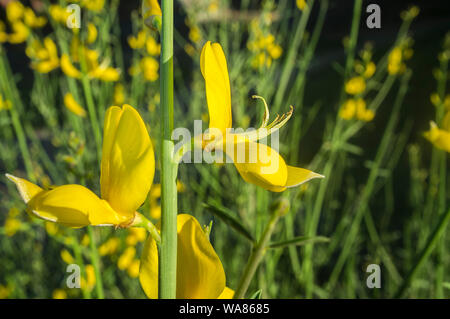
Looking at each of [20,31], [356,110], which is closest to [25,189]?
[356,110]

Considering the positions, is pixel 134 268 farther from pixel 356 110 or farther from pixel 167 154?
pixel 167 154

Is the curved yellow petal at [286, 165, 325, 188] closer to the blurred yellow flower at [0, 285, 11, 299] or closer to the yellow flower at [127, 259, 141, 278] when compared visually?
the yellow flower at [127, 259, 141, 278]

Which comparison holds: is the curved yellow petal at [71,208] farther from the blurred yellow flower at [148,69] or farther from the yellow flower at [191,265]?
the blurred yellow flower at [148,69]

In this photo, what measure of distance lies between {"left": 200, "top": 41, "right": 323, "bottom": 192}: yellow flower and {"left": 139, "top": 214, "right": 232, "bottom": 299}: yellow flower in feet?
0.19

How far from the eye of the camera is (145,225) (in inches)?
10.6

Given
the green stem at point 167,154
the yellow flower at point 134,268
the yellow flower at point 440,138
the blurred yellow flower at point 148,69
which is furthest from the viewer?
the blurred yellow flower at point 148,69

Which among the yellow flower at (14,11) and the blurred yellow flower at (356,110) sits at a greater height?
the yellow flower at (14,11)

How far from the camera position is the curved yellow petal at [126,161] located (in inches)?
10.4

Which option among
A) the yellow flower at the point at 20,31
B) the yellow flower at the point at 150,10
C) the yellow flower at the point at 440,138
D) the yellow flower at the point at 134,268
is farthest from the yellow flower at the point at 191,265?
the yellow flower at the point at 20,31

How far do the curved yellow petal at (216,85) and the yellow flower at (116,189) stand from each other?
0.15ft

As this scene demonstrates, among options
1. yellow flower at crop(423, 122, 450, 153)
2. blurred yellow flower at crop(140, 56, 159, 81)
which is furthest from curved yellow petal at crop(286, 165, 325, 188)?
blurred yellow flower at crop(140, 56, 159, 81)

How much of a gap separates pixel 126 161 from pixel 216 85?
0.26ft

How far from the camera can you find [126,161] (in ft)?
0.89

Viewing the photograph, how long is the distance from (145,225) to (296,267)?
795 millimetres
